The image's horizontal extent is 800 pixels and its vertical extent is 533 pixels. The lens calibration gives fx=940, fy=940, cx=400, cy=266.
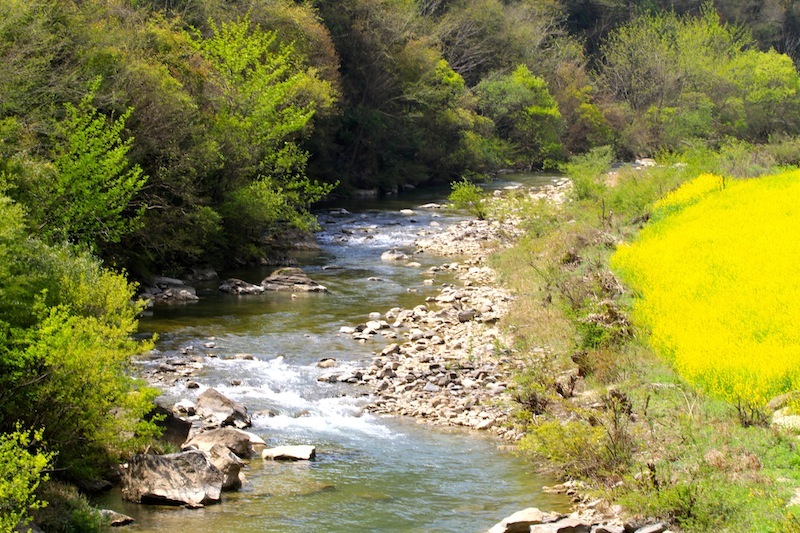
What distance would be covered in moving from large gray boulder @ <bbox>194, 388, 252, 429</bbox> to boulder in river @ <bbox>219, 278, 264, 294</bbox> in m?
10.1

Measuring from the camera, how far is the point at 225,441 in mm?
12688

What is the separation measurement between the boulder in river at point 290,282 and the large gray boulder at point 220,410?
10.4 meters

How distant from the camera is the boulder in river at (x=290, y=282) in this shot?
82.0 ft

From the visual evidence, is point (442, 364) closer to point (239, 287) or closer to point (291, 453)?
point (291, 453)

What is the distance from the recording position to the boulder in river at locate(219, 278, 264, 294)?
971 inches

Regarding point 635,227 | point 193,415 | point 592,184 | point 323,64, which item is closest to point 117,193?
point 193,415

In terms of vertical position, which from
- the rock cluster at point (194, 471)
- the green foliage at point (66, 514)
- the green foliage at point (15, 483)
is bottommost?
the rock cluster at point (194, 471)

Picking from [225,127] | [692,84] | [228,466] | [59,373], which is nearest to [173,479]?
[228,466]

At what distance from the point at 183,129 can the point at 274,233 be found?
6520 mm

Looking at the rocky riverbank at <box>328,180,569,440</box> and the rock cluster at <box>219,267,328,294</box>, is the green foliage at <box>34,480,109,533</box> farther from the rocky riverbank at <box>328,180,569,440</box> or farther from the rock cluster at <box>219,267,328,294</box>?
the rock cluster at <box>219,267,328,294</box>

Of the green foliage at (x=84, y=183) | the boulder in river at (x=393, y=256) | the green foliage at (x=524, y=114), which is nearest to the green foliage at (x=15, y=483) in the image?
the green foliage at (x=84, y=183)

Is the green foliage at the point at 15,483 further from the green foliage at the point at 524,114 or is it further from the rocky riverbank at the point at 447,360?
the green foliage at the point at 524,114

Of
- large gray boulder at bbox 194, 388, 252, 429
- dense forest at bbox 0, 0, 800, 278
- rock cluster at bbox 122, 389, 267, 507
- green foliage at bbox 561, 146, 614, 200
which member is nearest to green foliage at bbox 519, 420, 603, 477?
rock cluster at bbox 122, 389, 267, 507

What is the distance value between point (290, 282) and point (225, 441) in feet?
42.3
